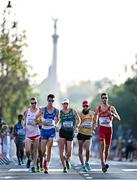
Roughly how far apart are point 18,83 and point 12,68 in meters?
11.2

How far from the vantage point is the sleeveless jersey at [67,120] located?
25969mm

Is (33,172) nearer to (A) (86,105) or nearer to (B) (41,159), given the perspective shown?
(B) (41,159)

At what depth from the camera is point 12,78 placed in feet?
230

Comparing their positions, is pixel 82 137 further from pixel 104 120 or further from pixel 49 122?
pixel 49 122

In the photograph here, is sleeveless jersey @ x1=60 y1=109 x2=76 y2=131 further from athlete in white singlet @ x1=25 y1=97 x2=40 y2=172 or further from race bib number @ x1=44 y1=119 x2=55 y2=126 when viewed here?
athlete in white singlet @ x1=25 y1=97 x2=40 y2=172

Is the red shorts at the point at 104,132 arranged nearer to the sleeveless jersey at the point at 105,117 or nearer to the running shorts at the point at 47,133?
the sleeveless jersey at the point at 105,117

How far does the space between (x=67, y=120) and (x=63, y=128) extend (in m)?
0.26

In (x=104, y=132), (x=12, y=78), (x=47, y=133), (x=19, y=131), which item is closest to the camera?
(x=47, y=133)

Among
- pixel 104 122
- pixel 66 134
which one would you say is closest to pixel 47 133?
pixel 66 134

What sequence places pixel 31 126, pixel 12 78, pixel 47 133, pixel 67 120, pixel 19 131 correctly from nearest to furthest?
pixel 47 133
pixel 67 120
pixel 31 126
pixel 19 131
pixel 12 78

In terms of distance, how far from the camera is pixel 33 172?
26.2 metres

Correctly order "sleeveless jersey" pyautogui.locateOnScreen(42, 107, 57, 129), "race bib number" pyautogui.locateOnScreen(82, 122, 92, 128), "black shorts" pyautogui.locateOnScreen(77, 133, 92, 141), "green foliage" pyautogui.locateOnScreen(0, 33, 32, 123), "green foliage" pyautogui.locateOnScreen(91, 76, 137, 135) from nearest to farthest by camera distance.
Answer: "sleeveless jersey" pyautogui.locateOnScreen(42, 107, 57, 129), "race bib number" pyautogui.locateOnScreen(82, 122, 92, 128), "black shorts" pyautogui.locateOnScreen(77, 133, 92, 141), "green foliage" pyautogui.locateOnScreen(0, 33, 32, 123), "green foliage" pyautogui.locateOnScreen(91, 76, 137, 135)

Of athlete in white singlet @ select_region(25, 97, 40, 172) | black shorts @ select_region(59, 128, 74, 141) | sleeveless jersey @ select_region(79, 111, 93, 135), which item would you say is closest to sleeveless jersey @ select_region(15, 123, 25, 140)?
athlete in white singlet @ select_region(25, 97, 40, 172)

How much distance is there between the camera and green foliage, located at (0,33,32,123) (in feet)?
196
